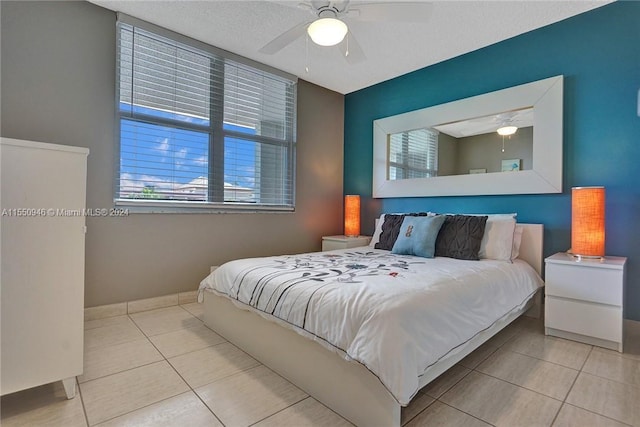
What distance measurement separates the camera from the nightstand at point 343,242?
3.78 meters

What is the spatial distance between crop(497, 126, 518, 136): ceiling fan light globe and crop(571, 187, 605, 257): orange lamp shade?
2.93 feet

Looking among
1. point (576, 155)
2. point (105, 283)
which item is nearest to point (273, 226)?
point (105, 283)

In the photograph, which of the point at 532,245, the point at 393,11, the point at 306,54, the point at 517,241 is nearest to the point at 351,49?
the point at 393,11

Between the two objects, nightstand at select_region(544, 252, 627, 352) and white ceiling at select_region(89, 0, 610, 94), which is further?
white ceiling at select_region(89, 0, 610, 94)

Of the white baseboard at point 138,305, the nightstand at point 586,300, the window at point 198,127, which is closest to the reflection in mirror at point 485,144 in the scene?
the nightstand at point 586,300

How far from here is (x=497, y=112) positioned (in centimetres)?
307

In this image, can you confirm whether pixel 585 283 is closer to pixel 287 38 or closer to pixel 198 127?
pixel 287 38

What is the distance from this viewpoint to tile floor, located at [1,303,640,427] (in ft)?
4.56

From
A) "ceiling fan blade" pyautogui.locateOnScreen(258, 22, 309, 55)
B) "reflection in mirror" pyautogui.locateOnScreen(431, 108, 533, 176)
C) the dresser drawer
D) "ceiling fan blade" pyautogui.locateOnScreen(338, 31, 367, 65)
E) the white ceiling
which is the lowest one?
the dresser drawer

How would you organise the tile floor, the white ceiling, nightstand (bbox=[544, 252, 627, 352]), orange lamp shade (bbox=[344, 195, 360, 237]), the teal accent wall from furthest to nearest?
orange lamp shade (bbox=[344, 195, 360, 237])
the white ceiling
the teal accent wall
nightstand (bbox=[544, 252, 627, 352])
the tile floor

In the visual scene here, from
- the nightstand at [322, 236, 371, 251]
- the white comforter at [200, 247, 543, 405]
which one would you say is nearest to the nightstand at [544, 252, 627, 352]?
the white comforter at [200, 247, 543, 405]

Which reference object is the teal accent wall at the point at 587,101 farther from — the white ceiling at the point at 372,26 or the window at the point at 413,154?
the window at the point at 413,154

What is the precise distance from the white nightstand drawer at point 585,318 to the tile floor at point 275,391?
12cm

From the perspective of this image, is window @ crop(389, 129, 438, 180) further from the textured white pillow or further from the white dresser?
the white dresser
